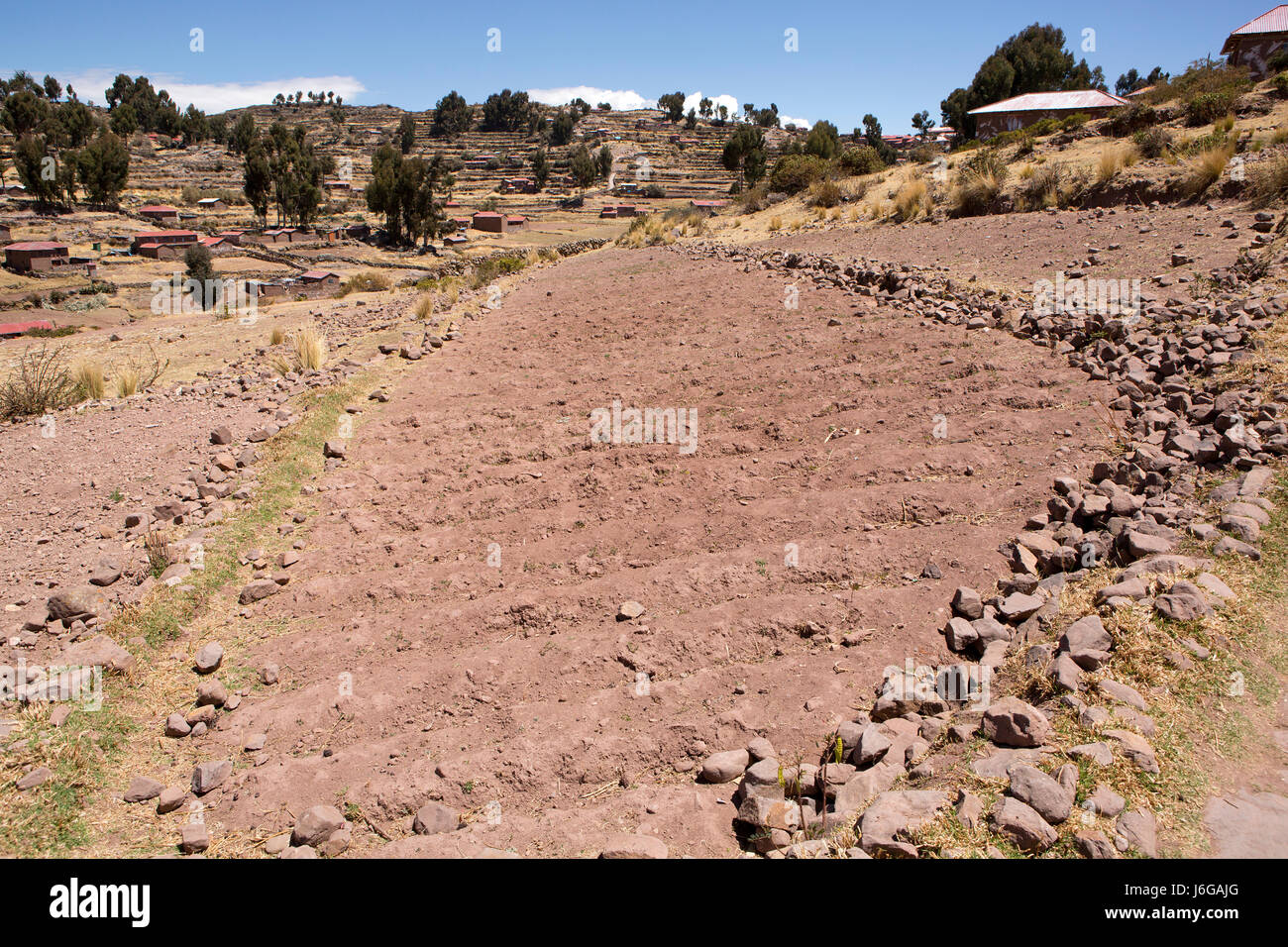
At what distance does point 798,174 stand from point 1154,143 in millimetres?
11945

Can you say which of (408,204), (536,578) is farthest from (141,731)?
(408,204)

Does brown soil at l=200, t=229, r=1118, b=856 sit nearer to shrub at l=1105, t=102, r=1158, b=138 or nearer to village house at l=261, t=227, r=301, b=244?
shrub at l=1105, t=102, r=1158, b=138

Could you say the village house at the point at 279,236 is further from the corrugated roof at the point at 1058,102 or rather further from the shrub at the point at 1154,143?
the shrub at the point at 1154,143

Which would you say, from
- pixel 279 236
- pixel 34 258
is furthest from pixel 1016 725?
pixel 279 236

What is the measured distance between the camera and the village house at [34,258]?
3681 cm

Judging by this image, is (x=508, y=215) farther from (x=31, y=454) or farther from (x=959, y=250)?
(x=31, y=454)

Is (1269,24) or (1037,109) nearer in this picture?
(1269,24)

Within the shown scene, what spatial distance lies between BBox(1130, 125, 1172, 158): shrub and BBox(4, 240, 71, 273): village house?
4648 centimetres

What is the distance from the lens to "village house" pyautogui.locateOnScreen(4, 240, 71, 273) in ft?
121

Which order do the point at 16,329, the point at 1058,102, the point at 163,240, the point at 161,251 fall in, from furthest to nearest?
the point at 163,240
the point at 161,251
the point at 1058,102
the point at 16,329

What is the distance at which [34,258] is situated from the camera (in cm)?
3697

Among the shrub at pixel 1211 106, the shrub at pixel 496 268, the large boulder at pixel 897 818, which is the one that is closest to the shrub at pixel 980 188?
the shrub at pixel 1211 106

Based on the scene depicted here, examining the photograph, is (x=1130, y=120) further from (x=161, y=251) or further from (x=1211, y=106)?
(x=161, y=251)
